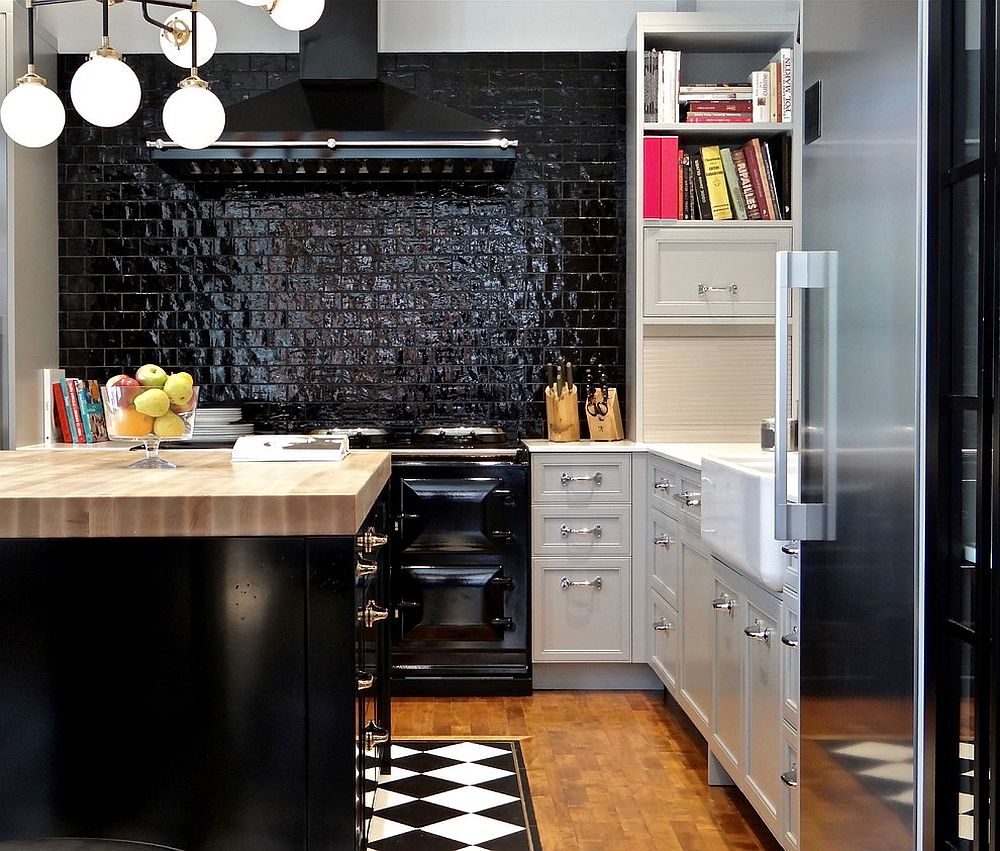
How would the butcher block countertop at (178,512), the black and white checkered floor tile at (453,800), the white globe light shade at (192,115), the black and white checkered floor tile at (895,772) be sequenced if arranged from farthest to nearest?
the black and white checkered floor tile at (453,800), the white globe light shade at (192,115), the butcher block countertop at (178,512), the black and white checkered floor tile at (895,772)

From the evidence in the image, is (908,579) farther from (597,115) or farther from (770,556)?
(597,115)

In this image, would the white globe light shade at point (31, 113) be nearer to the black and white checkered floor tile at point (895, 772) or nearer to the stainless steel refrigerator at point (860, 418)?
the stainless steel refrigerator at point (860, 418)

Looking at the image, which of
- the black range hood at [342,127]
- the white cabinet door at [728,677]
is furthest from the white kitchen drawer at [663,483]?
the black range hood at [342,127]

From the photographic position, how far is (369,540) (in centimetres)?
213

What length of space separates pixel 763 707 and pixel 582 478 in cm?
166

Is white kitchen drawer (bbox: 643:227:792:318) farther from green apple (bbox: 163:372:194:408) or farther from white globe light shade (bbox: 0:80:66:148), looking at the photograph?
white globe light shade (bbox: 0:80:66:148)

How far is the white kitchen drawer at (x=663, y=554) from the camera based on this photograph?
3.58m

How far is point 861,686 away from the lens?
172 centimetres

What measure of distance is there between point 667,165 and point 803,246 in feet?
7.91

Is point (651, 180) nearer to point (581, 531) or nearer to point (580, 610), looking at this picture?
point (581, 531)

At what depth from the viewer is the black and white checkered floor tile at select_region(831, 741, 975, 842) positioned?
143 cm

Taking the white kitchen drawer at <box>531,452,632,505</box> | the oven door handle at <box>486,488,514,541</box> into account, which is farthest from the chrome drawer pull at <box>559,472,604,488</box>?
the oven door handle at <box>486,488,514,541</box>

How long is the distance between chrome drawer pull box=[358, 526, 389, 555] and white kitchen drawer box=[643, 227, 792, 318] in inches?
87.0

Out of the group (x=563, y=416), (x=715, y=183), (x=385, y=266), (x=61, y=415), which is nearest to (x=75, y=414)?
(x=61, y=415)
